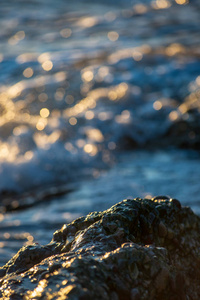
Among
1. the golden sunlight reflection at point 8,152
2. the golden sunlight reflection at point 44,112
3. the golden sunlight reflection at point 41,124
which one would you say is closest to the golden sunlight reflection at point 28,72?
the golden sunlight reflection at point 44,112

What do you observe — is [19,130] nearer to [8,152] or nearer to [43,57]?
[8,152]

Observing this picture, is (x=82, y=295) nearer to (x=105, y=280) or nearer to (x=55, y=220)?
(x=105, y=280)

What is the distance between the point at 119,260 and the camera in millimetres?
1370

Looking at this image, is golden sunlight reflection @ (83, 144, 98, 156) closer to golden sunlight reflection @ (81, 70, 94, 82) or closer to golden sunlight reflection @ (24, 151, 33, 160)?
golden sunlight reflection @ (24, 151, 33, 160)

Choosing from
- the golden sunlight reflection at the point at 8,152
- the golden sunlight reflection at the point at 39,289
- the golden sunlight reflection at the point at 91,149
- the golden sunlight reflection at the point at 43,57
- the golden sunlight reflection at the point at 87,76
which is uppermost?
the golden sunlight reflection at the point at 43,57

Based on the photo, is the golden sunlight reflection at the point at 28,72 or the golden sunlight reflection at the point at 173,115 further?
Answer: the golden sunlight reflection at the point at 28,72

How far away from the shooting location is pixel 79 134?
5.52 m

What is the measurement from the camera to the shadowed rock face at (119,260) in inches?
51.1

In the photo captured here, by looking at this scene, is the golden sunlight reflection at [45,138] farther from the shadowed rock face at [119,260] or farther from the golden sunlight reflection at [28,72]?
the shadowed rock face at [119,260]

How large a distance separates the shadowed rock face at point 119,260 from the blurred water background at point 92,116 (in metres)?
1.43

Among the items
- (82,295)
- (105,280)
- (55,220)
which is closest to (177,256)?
(105,280)

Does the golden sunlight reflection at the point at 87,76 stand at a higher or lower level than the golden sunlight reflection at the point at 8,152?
higher

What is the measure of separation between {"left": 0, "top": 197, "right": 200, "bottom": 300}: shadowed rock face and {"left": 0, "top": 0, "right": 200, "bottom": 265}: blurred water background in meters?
1.43

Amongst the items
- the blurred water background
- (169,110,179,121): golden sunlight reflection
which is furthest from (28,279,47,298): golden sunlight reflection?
(169,110,179,121): golden sunlight reflection
